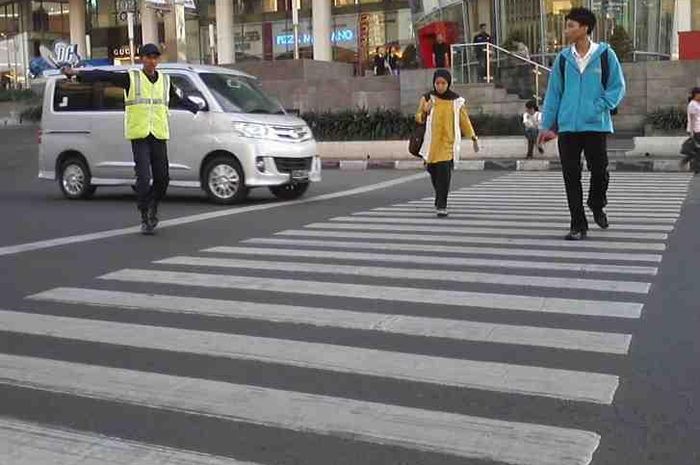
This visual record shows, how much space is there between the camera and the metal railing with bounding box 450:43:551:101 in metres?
25.1

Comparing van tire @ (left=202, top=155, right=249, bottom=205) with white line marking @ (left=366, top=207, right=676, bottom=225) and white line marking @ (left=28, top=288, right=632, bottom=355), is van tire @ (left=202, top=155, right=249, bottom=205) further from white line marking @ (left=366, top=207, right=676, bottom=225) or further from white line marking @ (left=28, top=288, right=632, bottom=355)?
white line marking @ (left=28, top=288, right=632, bottom=355)

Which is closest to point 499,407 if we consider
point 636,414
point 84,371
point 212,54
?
point 636,414

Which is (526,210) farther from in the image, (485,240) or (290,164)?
(290,164)

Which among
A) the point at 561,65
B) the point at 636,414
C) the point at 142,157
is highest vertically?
the point at 561,65

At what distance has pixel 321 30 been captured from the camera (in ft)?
139

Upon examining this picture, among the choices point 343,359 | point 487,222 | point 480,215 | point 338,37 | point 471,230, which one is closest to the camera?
point 343,359

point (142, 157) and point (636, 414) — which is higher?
point (142, 157)

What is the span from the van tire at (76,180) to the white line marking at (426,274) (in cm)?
626

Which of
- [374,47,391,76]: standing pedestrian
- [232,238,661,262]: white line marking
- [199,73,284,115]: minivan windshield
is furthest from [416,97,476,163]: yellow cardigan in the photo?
[374,47,391,76]: standing pedestrian

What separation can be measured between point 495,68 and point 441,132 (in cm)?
1494

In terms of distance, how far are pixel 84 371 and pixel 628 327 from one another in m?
3.15

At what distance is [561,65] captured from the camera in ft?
28.3

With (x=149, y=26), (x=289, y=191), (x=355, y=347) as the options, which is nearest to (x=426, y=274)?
(x=355, y=347)

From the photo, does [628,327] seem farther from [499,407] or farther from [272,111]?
[272,111]
